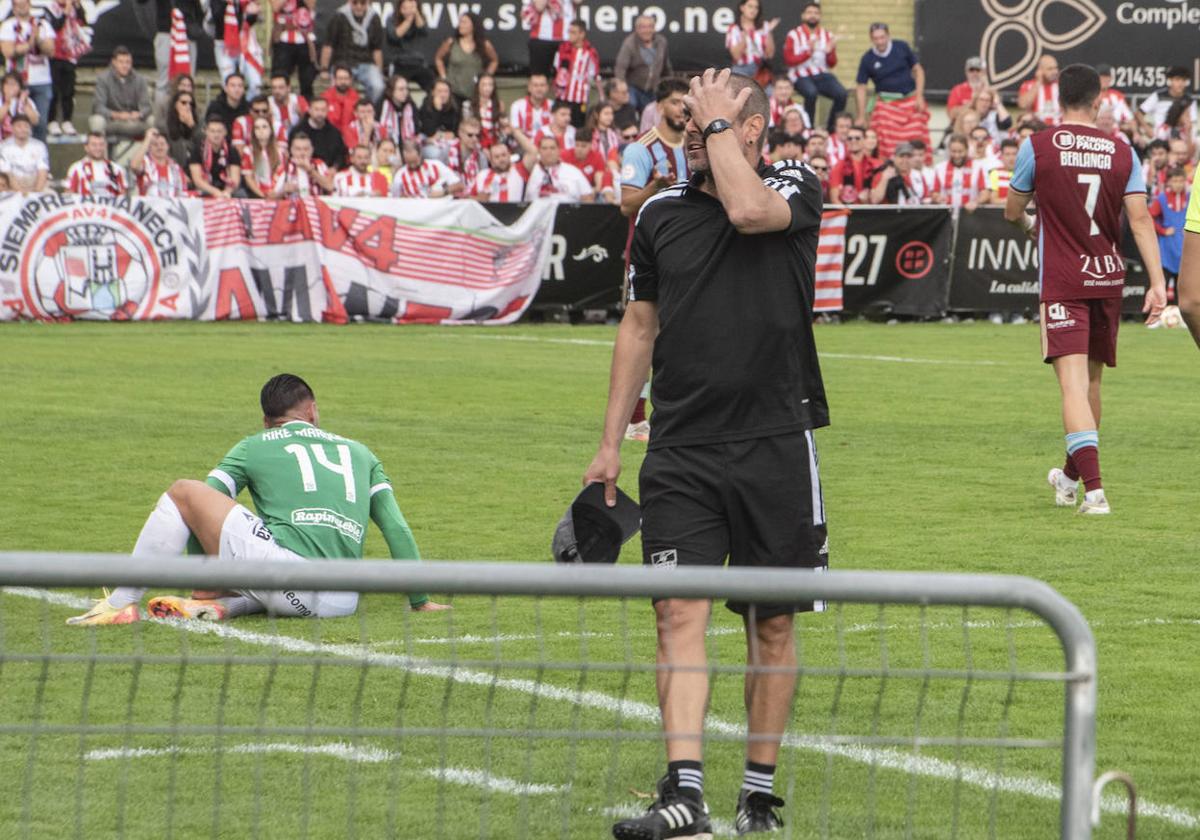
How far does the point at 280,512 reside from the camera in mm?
7480

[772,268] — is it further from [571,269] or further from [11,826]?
[571,269]

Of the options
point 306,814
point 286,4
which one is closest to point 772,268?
point 306,814

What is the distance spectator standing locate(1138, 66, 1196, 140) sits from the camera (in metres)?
29.2

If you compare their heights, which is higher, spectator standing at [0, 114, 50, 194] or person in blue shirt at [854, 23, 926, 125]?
person in blue shirt at [854, 23, 926, 125]

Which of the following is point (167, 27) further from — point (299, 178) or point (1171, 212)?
point (1171, 212)

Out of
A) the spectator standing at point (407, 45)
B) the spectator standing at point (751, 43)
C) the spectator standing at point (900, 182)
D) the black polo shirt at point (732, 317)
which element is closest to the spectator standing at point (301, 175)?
the spectator standing at point (407, 45)

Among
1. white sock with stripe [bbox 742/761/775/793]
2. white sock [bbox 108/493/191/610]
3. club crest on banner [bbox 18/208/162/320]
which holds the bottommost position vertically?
club crest on banner [bbox 18/208/162/320]

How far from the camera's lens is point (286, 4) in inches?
1094

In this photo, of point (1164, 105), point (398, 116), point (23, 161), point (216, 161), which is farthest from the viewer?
point (1164, 105)

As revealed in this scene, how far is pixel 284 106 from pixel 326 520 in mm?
19288

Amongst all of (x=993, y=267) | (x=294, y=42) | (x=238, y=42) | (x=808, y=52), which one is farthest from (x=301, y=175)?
(x=808, y=52)

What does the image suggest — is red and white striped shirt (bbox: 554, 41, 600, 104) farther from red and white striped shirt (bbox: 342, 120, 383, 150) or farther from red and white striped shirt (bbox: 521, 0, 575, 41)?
red and white striped shirt (bbox: 342, 120, 383, 150)

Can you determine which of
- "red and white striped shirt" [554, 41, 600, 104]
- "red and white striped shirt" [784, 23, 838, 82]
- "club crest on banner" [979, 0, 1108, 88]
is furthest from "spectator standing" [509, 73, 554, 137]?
"club crest on banner" [979, 0, 1108, 88]

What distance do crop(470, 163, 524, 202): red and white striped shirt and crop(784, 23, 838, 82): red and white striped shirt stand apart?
663 centimetres
